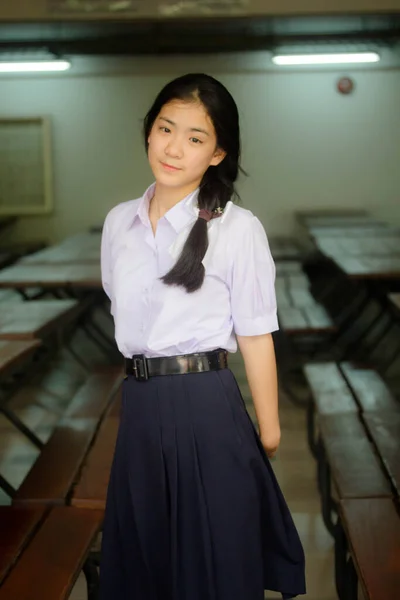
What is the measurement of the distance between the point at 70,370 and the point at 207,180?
3.26 meters

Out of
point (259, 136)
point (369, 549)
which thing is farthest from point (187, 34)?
point (369, 549)

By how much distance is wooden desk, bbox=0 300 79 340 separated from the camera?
3.06 metres

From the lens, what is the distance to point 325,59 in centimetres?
305

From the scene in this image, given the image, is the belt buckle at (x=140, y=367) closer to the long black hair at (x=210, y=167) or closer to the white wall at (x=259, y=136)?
the long black hair at (x=210, y=167)

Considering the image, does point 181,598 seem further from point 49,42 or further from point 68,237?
Answer: point 49,42

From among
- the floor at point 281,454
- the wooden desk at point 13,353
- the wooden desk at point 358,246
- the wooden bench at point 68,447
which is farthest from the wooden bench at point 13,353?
the wooden desk at point 358,246

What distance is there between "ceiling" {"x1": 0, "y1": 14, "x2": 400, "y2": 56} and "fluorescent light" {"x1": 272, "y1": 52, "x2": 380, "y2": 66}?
0.07m

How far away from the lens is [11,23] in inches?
123

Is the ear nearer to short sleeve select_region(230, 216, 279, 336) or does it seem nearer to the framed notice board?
short sleeve select_region(230, 216, 279, 336)

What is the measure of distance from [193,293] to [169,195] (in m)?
0.22

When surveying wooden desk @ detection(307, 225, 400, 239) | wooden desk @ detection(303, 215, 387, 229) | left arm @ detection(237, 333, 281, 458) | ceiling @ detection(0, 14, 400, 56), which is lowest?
wooden desk @ detection(307, 225, 400, 239)

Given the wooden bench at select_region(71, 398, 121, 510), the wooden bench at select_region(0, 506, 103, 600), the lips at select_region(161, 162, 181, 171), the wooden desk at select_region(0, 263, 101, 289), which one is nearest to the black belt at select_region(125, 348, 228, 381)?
the lips at select_region(161, 162, 181, 171)

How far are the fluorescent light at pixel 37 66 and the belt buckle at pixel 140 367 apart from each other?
1848 millimetres

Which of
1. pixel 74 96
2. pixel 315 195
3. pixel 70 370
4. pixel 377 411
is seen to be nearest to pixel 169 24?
pixel 74 96
